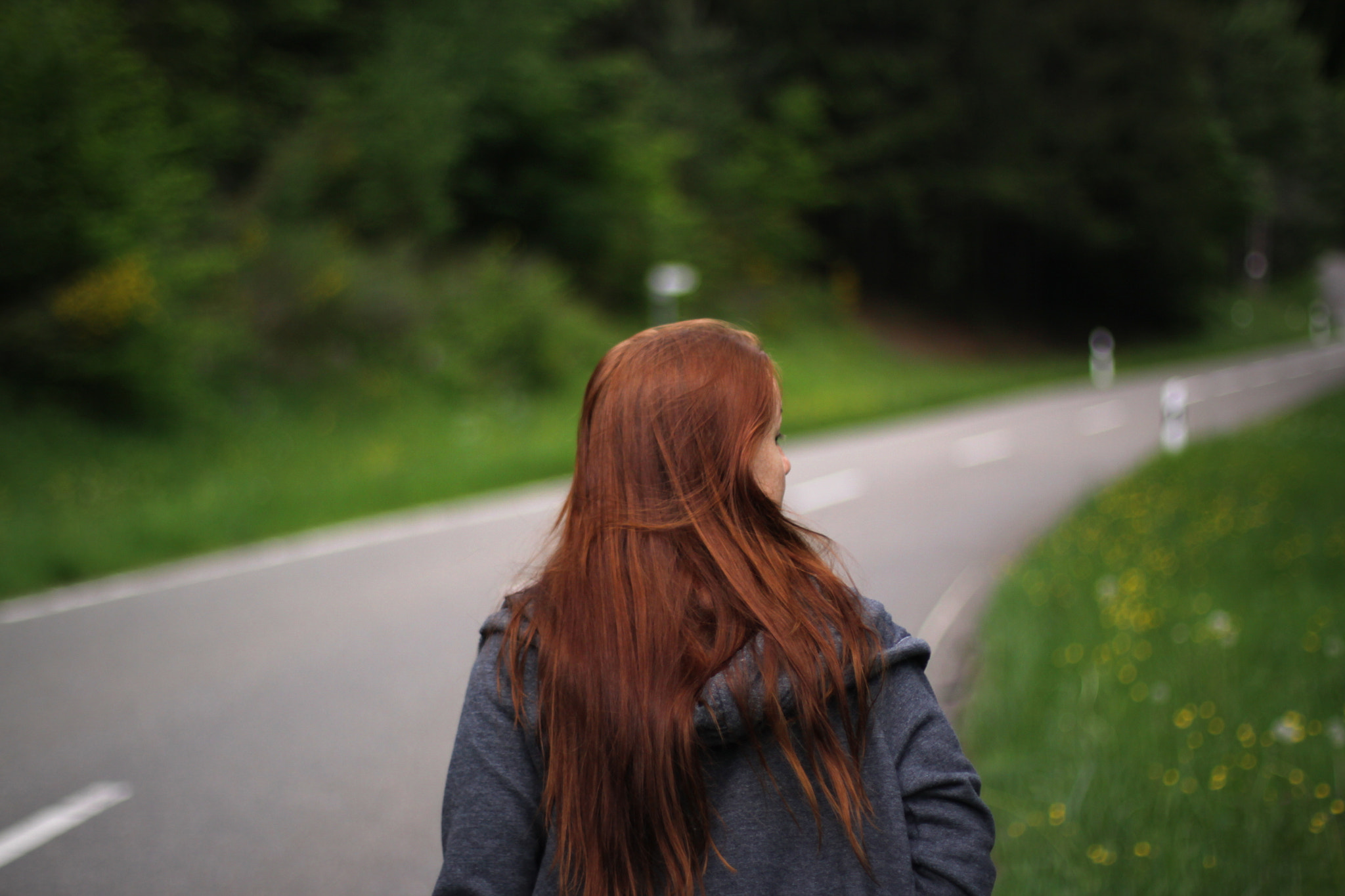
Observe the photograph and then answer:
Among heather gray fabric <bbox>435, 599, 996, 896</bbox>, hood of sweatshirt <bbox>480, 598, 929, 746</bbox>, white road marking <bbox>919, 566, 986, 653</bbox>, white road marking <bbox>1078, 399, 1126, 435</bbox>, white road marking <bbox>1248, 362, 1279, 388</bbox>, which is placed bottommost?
white road marking <bbox>1248, 362, 1279, 388</bbox>

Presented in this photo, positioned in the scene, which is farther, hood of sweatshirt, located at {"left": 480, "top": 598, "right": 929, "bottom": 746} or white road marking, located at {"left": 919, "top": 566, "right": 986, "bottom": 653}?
white road marking, located at {"left": 919, "top": 566, "right": 986, "bottom": 653}

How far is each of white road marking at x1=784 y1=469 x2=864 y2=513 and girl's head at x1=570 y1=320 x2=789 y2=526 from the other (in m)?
9.17

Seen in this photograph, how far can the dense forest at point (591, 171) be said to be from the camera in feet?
36.2

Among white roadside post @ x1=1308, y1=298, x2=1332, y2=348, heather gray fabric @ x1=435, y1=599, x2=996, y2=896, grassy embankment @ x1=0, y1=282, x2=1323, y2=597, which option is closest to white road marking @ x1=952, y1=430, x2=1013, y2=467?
grassy embankment @ x1=0, y1=282, x2=1323, y2=597

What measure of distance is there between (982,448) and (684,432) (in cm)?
1499

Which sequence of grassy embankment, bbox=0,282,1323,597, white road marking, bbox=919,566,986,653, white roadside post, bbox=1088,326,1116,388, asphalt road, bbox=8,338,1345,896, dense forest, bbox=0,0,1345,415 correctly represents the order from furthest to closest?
1. white roadside post, bbox=1088,326,1116,388
2. dense forest, bbox=0,0,1345,415
3. grassy embankment, bbox=0,282,1323,597
4. white road marking, bbox=919,566,986,653
5. asphalt road, bbox=8,338,1345,896

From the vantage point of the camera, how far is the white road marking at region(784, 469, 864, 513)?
11258 mm

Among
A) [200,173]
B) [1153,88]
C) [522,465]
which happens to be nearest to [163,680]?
[522,465]

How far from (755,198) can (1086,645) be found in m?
28.0

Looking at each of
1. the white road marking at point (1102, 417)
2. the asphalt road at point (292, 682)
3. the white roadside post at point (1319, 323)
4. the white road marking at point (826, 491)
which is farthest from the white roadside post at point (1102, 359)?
the asphalt road at point (292, 682)

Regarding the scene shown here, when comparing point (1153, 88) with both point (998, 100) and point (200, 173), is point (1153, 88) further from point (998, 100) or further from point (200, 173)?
point (200, 173)

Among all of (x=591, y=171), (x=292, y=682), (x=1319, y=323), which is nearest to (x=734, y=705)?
(x=292, y=682)

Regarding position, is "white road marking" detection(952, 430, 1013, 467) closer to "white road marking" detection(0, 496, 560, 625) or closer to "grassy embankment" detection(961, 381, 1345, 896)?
"grassy embankment" detection(961, 381, 1345, 896)

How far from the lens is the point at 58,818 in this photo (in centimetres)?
412
